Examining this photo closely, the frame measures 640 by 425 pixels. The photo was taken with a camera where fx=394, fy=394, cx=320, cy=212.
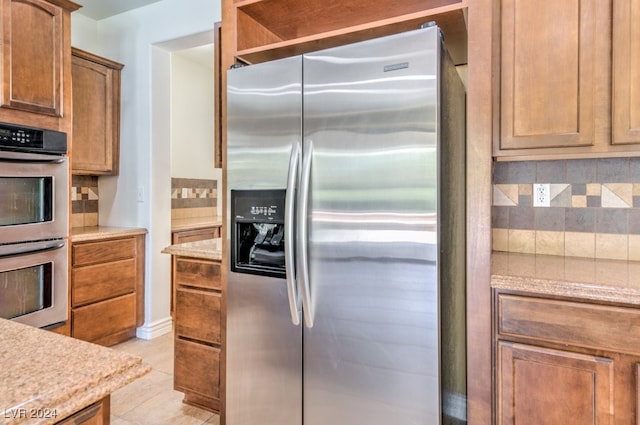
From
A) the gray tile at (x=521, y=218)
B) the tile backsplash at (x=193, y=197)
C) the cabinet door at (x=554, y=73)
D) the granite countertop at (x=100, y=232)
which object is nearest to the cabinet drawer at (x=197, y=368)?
the granite countertop at (x=100, y=232)

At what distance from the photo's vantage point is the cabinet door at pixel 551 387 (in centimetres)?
122

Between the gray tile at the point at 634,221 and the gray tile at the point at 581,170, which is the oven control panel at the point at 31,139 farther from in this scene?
the gray tile at the point at 634,221

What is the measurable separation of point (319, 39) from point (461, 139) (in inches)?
28.5

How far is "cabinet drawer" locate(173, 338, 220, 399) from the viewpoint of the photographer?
2000 millimetres

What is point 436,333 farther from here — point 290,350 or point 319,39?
point 319,39

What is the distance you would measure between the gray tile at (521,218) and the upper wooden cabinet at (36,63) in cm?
268

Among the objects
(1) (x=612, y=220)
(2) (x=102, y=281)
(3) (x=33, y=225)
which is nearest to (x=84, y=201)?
(2) (x=102, y=281)

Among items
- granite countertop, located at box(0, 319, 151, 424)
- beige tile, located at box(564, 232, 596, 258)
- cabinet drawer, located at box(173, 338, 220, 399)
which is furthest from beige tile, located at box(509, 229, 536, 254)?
granite countertop, located at box(0, 319, 151, 424)

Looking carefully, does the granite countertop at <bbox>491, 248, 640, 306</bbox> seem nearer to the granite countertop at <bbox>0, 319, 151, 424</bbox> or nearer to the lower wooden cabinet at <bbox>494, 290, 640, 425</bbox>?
the lower wooden cabinet at <bbox>494, 290, 640, 425</bbox>

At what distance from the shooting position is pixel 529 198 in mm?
1843

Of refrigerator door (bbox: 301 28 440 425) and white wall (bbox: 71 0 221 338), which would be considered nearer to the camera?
refrigerator door (bbox: 301 28 440 425)

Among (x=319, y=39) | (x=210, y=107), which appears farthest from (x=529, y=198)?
(x=210, y=107)

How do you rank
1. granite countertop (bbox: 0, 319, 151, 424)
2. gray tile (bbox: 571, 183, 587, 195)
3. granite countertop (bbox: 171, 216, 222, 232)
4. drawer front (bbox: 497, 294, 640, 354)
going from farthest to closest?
granite countertop (bbox: 171, 216, 222, 232)
gray tile (bbox: 571, 183, 587, 195)
drawer front (bbox: 497, 294, 640, 354)
granite countertop (bbox: 0, 319, 151, 424)

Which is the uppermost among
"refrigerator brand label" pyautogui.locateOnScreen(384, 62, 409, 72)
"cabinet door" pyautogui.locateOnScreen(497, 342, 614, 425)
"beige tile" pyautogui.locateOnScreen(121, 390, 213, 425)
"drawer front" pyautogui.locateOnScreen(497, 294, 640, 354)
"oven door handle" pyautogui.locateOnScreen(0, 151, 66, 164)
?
"refrigerator brand label" pyautogui.locateOnScreen(384, 62, 409, 72)
